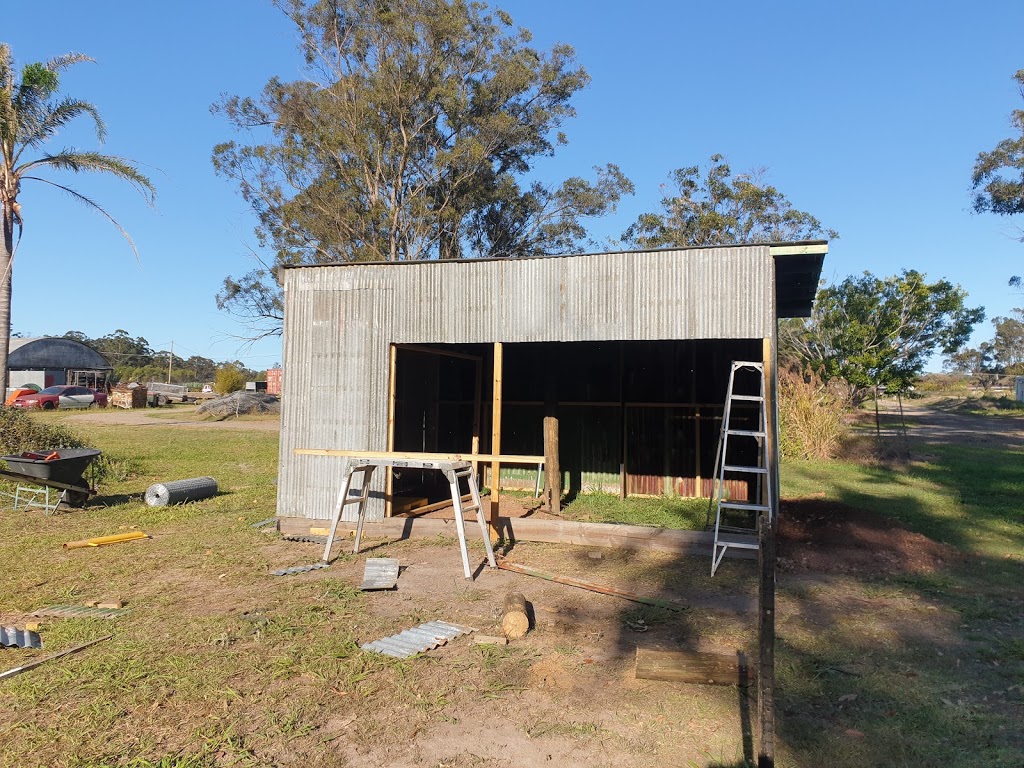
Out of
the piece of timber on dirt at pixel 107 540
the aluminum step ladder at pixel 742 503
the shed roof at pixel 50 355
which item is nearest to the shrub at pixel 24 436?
the piece of timber on dirt at pixel 107 540

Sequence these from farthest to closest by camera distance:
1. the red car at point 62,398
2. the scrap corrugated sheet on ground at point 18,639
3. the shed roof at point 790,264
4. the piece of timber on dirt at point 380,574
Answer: the red car at point 62,398
the shed roof at point 790,264
the piece of timber on dirt at point 380,574
the scrap corrugated sheet on ground at point 18,639

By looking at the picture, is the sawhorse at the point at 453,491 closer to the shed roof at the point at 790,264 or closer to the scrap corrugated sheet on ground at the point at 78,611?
the scrap corrugated sheet on ground at the point at 78,611

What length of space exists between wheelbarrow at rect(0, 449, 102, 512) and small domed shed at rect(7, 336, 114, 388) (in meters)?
49.2

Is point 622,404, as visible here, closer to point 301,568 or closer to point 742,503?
point 742,503

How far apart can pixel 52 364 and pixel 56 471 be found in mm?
53923

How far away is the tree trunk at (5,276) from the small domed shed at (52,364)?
41924mm

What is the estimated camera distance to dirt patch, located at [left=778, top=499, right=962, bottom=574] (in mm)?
7844

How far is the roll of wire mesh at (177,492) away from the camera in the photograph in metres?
11.4

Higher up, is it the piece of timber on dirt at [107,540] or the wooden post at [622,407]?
the wooden post at [622,407]

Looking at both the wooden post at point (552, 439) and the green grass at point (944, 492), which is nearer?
the green grass at point (944, 492)

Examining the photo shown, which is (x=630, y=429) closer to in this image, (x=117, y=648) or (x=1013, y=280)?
(x=117, y=648)

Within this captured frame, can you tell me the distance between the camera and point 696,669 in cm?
469

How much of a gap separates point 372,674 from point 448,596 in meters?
1.97

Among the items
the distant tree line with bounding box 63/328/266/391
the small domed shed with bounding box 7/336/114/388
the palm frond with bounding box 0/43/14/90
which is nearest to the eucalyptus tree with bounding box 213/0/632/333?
the palm frond with bounding box 0/43/14/90
